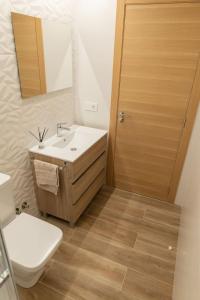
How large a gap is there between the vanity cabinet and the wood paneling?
0.59m

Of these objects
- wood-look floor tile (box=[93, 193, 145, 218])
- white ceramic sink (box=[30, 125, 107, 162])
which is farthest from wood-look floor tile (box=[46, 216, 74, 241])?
white ceramic sink (box=[30, 125, 107, 162])

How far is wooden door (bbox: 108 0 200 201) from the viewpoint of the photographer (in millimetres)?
1738

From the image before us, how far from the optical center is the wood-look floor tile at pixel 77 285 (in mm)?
1490

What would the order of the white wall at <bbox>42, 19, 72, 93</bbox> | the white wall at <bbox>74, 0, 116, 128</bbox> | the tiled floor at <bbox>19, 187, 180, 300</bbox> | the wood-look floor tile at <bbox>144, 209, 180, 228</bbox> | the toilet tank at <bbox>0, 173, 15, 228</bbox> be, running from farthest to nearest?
1. the wood-look floor tile at <bbox>144, 209, 180, 228</bbox>
2. the white wall at <bbox>74, 0, 116, 128</bbox>
3. the white wall at <bbox>42, 19, 72, 93</bbox>
4. the tiled floor at <bbox>19, 187, 180, 300</bbox>
5. the toilet tank at <bbox>0, 173, 15, 228</bbox>

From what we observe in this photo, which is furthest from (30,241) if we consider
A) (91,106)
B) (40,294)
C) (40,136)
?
(91,106)

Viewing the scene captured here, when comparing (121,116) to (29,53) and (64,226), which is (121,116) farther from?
(64,226)

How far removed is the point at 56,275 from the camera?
1.62 meters

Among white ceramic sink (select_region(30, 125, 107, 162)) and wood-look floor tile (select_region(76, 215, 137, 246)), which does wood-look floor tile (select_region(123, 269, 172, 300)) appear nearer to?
wood-look floor tile (select_region(76, 215, 137, 246))

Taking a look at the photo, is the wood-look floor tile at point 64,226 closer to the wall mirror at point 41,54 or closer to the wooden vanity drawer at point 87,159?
the wooden vanity drawer at point 87,159

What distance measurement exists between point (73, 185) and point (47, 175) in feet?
0.81

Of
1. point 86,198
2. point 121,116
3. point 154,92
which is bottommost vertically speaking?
point 86,198

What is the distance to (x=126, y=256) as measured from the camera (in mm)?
1794

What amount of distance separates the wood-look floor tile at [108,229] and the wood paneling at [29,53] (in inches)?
55.0

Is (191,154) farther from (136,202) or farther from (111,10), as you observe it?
(111,10)
